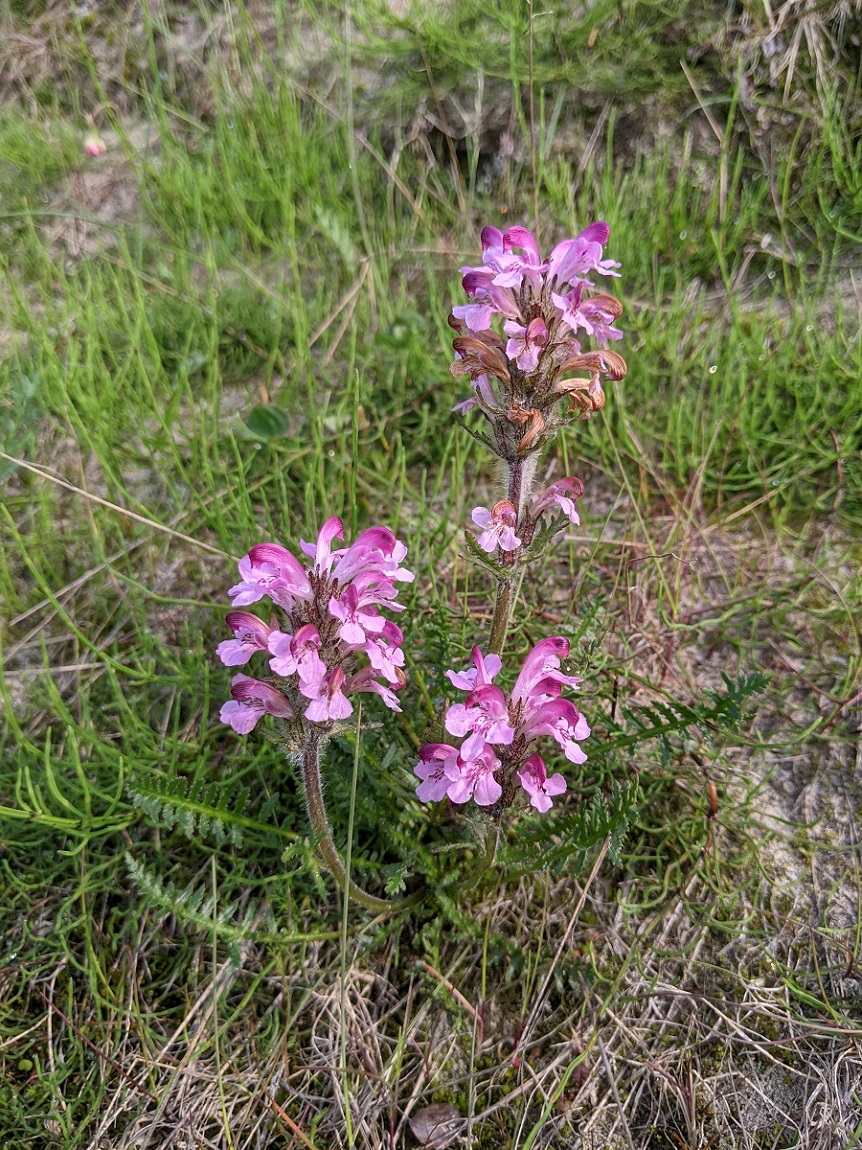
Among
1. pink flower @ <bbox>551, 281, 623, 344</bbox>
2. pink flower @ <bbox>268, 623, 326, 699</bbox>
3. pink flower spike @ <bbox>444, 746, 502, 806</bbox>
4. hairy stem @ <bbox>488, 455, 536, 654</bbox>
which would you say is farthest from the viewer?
hairy stem @ <bbox>488, 455, 536, 654</bbox>

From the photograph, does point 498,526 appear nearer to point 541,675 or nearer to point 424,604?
point 541,675

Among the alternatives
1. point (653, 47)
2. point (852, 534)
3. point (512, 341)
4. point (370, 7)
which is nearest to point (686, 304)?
point (852, 534)

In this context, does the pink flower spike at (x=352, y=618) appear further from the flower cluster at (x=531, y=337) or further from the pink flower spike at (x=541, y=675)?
the flower cluster at (x=531, y=337)

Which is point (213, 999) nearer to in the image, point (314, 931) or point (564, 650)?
point (314, 931)

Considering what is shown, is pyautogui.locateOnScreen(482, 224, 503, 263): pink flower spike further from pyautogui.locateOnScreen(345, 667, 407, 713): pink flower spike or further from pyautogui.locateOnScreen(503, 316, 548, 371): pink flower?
pyautogui.locateOnScreen(345, 667, 407, 713): pink flower spike

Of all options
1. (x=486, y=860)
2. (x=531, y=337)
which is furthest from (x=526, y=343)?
(x=486, y=860)

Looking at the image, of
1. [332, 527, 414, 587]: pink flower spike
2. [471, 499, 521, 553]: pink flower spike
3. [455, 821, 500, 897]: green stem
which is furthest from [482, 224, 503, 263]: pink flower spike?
[455, 821, 500, 897]: green stem

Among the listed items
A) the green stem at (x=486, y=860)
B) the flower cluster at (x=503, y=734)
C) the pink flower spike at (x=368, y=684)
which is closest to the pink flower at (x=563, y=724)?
the flower cluster at (x=503, y=734)
